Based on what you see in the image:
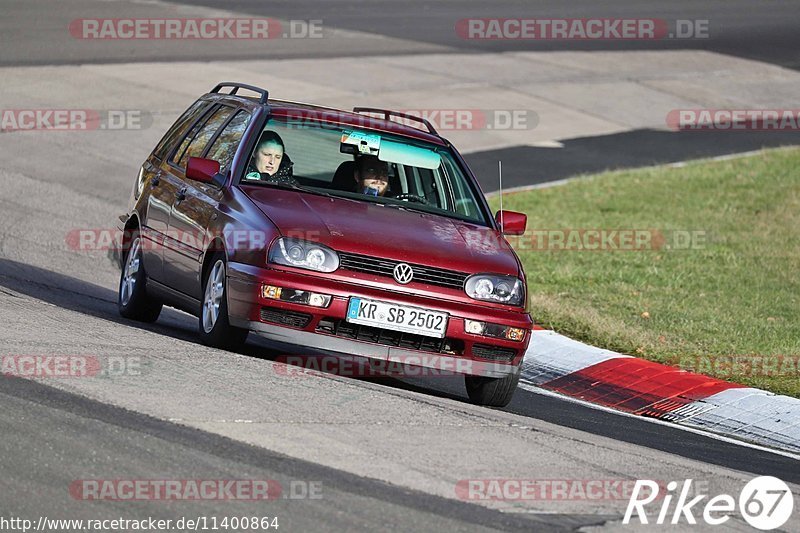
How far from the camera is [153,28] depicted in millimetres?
29359

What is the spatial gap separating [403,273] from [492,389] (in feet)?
3.58

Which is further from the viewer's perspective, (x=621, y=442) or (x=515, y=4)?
(x=515, y=4)

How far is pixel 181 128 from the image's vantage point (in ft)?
36.2

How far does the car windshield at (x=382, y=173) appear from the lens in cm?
967

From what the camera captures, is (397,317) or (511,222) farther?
(511,222)

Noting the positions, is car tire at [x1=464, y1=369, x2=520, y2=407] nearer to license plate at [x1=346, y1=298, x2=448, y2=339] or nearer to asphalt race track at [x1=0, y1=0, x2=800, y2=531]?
asphalt race track at [x1=0, y1=0, x2=800, y2=531]

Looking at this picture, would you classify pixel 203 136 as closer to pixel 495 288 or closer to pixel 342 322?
pixel 342 322

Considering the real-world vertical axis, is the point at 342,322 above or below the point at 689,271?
above

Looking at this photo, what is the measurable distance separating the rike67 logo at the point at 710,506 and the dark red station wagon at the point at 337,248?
207cm

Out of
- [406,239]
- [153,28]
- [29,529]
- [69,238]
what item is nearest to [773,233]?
[69,238]

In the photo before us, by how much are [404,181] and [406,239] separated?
130 cm

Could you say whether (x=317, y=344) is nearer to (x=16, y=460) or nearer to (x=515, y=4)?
(x=16, y=460)

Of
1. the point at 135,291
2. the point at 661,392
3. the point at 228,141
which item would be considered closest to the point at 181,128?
the point at 228,141

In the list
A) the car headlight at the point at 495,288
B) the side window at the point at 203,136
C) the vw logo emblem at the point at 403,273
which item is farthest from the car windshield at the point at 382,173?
the vw logo emblem at the point at 403,273
